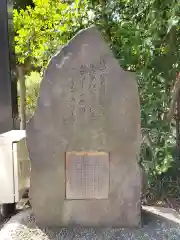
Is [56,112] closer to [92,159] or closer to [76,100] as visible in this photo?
[76,100]

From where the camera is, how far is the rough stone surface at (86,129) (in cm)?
288

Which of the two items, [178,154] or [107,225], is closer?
[107,225]

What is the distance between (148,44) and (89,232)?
2244 mm

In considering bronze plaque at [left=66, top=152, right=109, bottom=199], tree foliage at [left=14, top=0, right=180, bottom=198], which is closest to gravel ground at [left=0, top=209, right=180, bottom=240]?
bronze plaque at [left=66, top=152, right=109, bottom=199]

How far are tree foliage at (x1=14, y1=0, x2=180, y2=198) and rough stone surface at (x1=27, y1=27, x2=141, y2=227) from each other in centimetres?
90

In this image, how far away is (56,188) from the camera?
3012 mm

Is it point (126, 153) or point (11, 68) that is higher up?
point (11, 68)

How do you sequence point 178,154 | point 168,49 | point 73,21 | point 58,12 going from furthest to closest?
1. point 58,12
2. point 73,21
3. point 178,154
4. point 168,49

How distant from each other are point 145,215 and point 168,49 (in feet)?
7.06

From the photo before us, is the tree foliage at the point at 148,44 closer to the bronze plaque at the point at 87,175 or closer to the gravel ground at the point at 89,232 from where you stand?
the gravel ground at the point at 89,232

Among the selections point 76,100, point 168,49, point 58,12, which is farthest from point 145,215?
point 58,12

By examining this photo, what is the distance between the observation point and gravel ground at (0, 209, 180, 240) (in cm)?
289

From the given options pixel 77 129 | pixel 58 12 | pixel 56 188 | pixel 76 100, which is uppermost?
pixel 58 12

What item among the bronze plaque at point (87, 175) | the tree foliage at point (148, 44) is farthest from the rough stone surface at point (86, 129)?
the tree foliage at point (148, 44)
